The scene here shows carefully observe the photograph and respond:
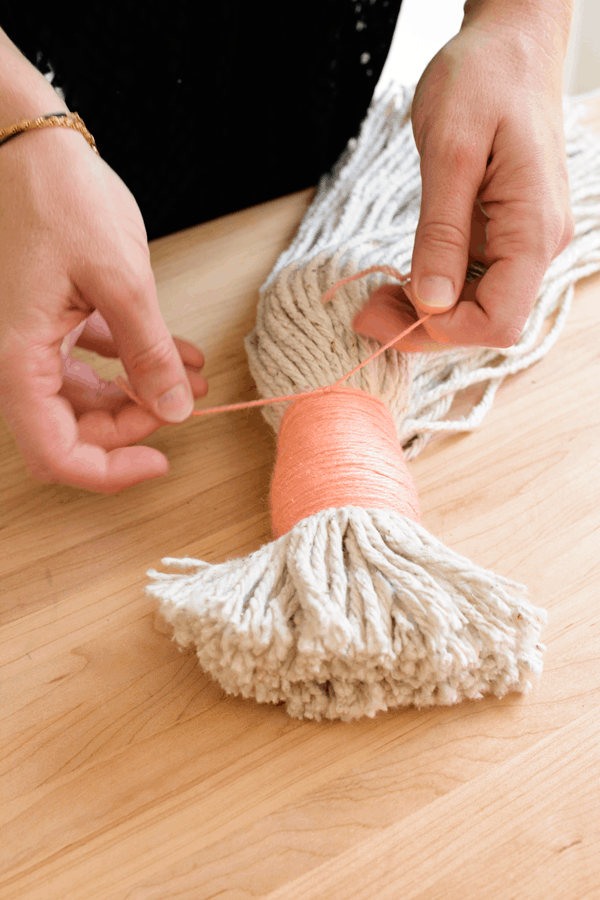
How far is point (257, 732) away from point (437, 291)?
0.40 m

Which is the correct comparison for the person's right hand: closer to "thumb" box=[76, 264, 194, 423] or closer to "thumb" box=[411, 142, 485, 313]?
"thumb" box=[76, 264, 194, 423]

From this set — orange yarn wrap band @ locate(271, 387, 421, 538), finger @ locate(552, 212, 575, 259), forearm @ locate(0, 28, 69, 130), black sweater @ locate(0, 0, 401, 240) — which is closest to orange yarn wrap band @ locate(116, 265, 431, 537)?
orange yarn wrap band @ locate(271, 387, 421, 538)

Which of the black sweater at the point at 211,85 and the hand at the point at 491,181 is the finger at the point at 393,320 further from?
the black sweater at the point at 211,85

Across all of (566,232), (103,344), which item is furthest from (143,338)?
(566,232)

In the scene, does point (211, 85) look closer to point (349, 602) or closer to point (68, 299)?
point (68, 299)

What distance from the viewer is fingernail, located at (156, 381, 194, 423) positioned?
2.18 ft

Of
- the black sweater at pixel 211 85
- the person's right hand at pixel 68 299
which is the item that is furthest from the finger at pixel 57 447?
the black sweater at pixel 211 85

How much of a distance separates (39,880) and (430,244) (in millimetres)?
581

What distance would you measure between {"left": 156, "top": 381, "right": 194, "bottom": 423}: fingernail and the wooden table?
7cm

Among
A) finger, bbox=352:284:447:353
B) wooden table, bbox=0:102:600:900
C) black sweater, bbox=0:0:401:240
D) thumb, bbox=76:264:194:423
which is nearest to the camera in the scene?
wooden table, bbox=0:102:600:900

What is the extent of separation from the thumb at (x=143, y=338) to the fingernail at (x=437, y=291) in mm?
239

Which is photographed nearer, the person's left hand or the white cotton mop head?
the white cotton mop head

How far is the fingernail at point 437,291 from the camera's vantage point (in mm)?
611

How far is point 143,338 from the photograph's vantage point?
0.61 m
